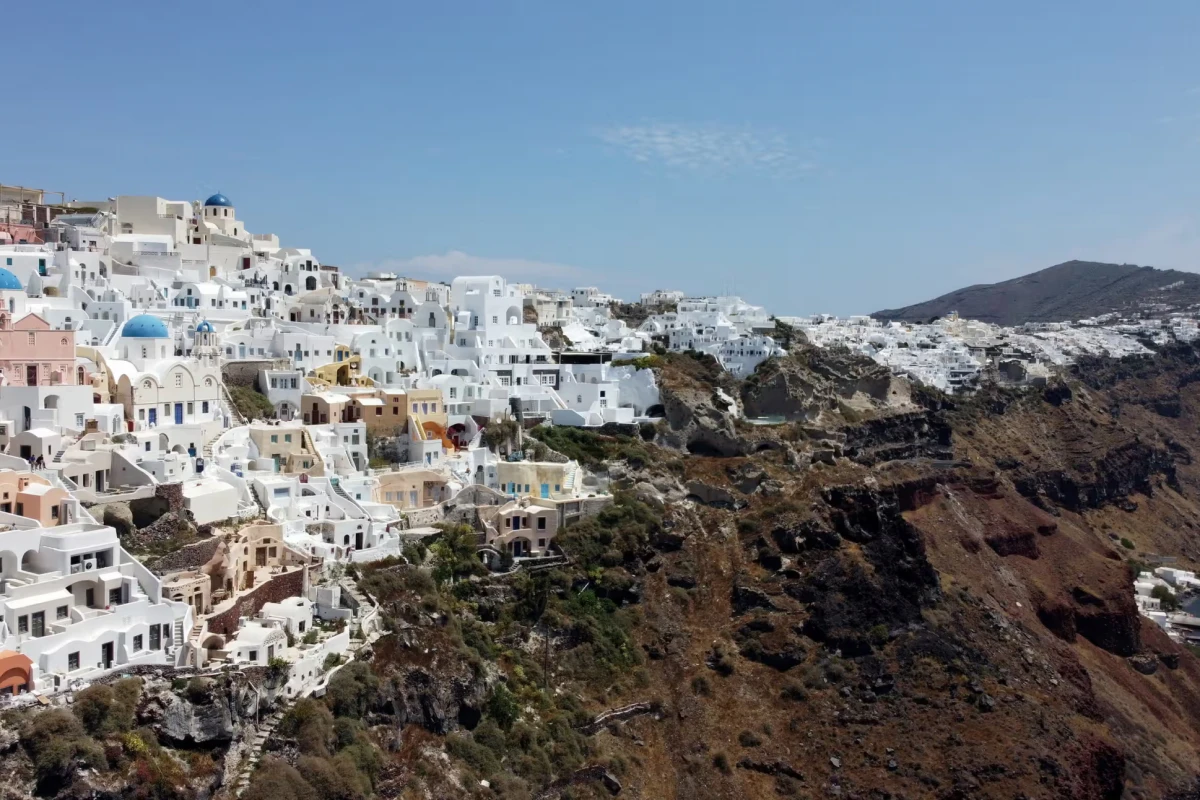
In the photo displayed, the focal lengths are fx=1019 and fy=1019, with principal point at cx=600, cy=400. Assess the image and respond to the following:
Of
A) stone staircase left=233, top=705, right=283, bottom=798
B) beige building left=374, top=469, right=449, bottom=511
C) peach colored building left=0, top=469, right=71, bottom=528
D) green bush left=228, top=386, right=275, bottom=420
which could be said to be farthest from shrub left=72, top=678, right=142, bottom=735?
green bush left=228, top=386, right=275, bottom=420

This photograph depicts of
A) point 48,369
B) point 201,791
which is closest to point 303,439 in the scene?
Answer: point 48,369

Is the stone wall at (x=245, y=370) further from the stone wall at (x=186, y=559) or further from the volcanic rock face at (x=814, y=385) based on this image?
the volcanic rock face at (x=814, y=385)

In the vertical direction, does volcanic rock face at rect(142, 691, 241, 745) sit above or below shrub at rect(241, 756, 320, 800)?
above

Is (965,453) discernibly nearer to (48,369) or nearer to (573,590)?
(573,590)

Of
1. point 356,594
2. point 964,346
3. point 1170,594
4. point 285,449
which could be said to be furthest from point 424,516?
point 964,346

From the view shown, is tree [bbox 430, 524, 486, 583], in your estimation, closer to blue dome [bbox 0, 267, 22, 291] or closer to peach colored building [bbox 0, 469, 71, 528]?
peach colored building [bbox 0, 469, 71, 528]

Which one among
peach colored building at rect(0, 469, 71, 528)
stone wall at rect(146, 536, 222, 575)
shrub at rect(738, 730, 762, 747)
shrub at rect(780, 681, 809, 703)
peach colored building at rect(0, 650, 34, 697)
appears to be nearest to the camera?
peach colored building at rect(0, 650, 34, 697)
